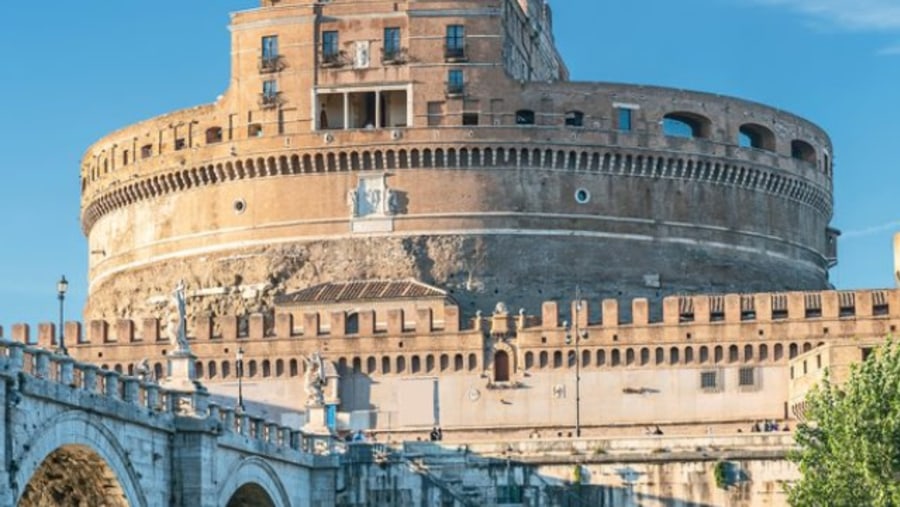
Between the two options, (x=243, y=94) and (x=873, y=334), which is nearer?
(x=873, y=334)

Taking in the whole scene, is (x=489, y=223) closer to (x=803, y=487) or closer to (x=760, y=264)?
(x=760, y=264)

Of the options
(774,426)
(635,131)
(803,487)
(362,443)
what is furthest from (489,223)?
(803,487)

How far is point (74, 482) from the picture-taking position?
4478 centimetres

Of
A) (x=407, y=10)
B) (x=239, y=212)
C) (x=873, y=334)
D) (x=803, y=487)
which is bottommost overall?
(x=803, y=487)

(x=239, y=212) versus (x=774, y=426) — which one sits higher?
(x=239, y=212)

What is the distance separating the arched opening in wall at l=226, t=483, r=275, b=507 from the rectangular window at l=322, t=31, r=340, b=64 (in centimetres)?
3252

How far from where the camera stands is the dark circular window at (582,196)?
279ft

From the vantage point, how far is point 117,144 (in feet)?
302

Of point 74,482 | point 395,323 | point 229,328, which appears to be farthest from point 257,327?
point 74,482

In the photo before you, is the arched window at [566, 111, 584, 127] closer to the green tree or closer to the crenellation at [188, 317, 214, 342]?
the crenellation at [188, 317, 214, 342]

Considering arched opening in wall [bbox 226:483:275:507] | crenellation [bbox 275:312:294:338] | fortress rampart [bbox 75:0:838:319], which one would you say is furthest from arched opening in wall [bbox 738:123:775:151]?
arched opening in wall [bbox 226:483:275:507]

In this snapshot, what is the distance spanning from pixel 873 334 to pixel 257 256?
23925 mm

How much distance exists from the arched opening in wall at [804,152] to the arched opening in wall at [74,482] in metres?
51.5

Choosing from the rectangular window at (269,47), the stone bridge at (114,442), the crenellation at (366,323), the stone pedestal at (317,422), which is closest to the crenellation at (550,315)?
the crenellation at (366,323)
